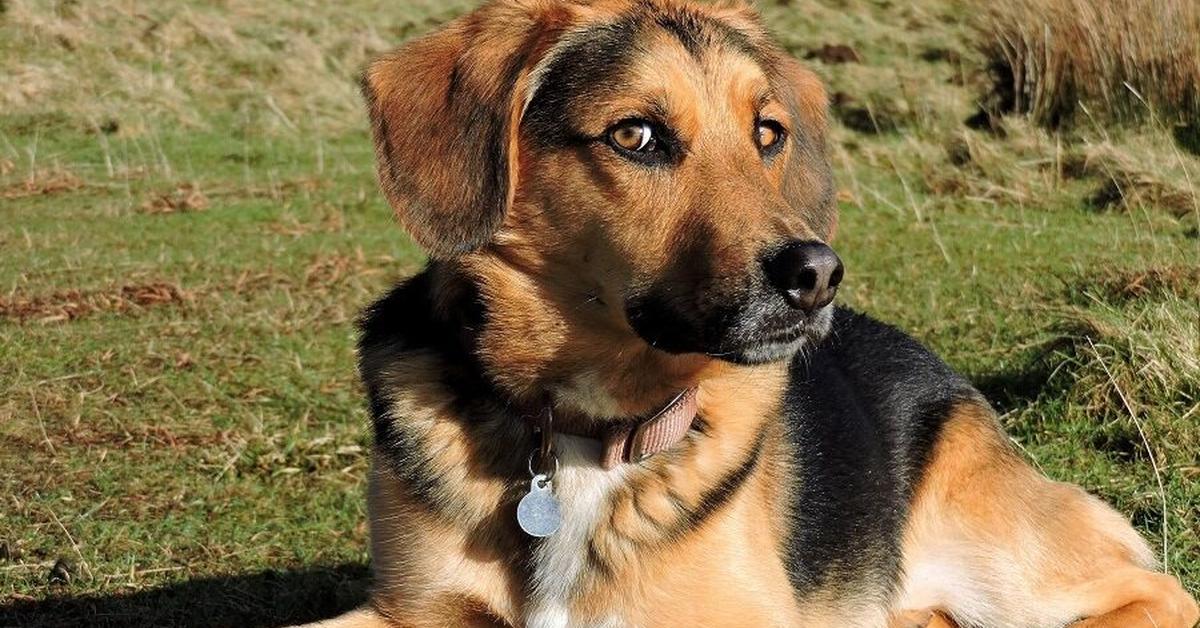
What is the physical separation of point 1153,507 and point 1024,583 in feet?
3.40

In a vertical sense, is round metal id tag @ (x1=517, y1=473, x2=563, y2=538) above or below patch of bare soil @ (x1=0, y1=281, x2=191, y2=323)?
above

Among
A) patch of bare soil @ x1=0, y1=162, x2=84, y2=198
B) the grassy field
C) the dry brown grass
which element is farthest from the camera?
patch of bare soil @ x1=0, y1=162, x2=84, y2=198

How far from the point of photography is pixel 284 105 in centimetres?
1483

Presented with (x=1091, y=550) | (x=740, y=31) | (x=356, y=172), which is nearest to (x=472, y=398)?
(x=740, y=31)

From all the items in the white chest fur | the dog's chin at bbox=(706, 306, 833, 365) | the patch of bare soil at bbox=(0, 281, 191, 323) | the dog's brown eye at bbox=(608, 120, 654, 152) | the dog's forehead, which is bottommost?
the patch of bare soil at bbox=(0, 281, 191, 323)

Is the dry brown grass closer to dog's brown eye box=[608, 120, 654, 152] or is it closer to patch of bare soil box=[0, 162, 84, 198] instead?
patch of bare soil box=[0, 162, 84, 198]

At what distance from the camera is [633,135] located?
3.66 meters

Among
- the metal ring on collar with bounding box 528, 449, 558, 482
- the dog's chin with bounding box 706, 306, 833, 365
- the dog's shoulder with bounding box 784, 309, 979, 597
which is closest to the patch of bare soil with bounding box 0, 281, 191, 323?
the dog's shoulder with bounding box 784, 309, 979, 597

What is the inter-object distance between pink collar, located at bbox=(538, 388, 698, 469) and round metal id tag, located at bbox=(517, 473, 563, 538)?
101mm

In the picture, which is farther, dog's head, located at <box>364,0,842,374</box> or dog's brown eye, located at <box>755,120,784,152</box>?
dog's brown eye, located at <box>755,120,784,152</box>

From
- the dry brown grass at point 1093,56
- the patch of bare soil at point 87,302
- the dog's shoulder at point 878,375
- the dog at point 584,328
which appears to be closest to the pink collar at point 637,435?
the dog at point 584,328

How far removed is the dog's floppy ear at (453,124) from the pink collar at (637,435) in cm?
54

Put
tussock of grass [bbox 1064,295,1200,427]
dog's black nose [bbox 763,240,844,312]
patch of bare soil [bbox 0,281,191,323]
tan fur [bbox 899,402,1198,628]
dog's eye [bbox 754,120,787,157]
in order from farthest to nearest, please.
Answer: patch of bare soil [bbox 0,281,191,323]
tussock of grass [bbox 1064,295,1200,427]
tan fur [bbox 899,402,1198,628]
dog's eye [bbox 754,120,787,157]
dog's black nose [bbox 763,240,844,312]

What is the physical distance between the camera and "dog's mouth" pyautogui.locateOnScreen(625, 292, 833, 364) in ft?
11.0
